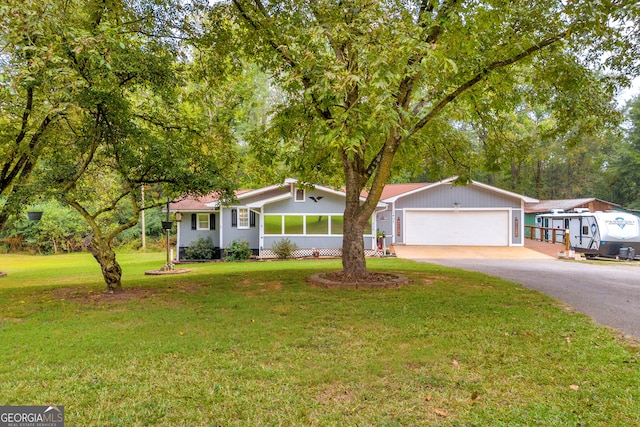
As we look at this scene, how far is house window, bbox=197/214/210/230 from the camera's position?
2009 cm

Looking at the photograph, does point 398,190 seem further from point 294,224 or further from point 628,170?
point 628,170

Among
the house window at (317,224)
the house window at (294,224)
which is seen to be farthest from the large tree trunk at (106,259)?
the house window at (317,224)

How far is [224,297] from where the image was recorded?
7.46 meters

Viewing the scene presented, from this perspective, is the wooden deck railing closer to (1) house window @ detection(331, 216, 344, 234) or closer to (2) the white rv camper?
(2) the white rv camper

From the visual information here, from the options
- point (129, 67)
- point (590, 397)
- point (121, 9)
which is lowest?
point (590, 397)

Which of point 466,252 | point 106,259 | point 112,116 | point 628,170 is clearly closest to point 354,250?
point 106,259

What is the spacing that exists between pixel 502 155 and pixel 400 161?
8.98 feet

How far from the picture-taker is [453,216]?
22.5m

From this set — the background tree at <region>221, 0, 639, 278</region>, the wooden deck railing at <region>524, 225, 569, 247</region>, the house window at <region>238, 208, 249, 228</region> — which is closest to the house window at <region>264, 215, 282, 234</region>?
the house window at <region>238, 208, 249, 228</region>

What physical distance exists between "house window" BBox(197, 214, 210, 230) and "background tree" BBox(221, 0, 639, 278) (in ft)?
35.2

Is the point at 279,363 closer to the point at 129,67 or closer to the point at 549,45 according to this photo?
the point at 129,67

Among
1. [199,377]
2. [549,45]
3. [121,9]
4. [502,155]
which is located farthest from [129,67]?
[502,155]

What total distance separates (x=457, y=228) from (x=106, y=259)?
19.1 m

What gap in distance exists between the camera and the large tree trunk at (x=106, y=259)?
765 centimetres
